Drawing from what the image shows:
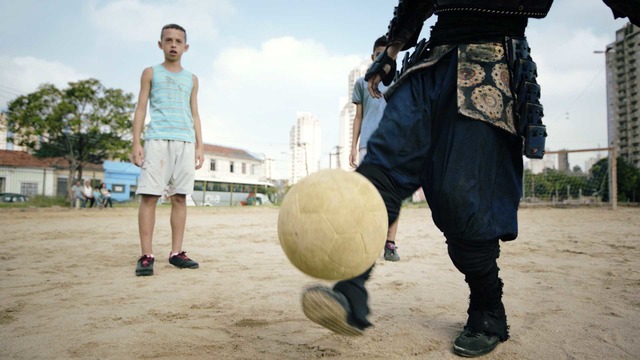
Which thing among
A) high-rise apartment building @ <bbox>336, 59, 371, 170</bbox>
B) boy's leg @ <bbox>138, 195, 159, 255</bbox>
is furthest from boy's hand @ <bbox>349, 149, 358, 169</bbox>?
high-rise apartment building @ <bbox>336, 59, 371, 170</bbox>

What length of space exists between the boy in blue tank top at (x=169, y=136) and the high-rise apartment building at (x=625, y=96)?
97454 mm

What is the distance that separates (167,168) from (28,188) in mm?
42991

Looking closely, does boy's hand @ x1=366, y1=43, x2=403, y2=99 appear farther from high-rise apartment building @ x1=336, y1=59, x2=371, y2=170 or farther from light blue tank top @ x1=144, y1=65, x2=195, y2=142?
high-rise apartment building @ x1=336, y1=59, x2=371, y2=170

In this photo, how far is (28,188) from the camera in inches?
1468

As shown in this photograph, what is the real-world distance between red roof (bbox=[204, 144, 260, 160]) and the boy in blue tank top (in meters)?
50.8

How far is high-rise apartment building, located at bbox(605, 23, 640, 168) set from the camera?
81812mm

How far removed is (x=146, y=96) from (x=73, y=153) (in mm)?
28479

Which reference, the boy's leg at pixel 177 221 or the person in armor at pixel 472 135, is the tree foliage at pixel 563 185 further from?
the person in armor at pixel 472 135

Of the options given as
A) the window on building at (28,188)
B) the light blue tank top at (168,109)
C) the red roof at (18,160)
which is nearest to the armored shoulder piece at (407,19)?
the light blue tank top at (168,109)

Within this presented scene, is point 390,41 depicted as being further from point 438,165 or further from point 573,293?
point 573,293

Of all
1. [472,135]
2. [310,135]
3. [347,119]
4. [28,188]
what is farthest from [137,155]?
[310,135]

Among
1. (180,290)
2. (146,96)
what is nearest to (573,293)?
(180,290)

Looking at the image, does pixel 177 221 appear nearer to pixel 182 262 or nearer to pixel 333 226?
pixel 182 262

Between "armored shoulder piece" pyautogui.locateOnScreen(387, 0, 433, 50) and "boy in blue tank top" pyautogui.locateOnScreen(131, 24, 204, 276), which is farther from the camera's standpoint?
"boy in blue tank top" pyautogui.locateOnScreen(131, 24, 204, 276)
